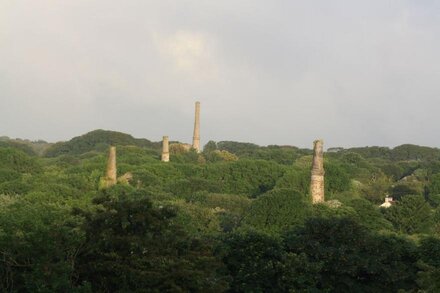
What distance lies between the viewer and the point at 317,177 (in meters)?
52.9

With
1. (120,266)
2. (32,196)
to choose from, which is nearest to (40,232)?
(120,266)

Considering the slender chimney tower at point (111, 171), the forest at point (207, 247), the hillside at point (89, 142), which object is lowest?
the forest at point (207, 247)

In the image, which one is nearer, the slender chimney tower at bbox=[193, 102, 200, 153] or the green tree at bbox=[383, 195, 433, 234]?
the green tree at bbox=[383, 195, 433, 234]

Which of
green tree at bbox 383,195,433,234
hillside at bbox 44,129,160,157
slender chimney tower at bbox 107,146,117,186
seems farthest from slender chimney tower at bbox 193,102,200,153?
green tree at bbox 383,195,433,234

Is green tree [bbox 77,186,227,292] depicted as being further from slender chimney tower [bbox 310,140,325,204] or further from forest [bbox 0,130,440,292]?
slender chimney tower [bbox 310,140,325,204]

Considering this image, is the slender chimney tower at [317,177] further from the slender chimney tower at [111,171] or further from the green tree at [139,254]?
the green tree at [139,254]

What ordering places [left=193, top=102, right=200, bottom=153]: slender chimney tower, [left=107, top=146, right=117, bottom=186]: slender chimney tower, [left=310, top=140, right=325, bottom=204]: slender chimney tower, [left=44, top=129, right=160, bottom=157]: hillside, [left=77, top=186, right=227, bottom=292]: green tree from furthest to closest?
[left=44, top=129, right=160, bottom=157]: hillside → [left=193, top=102, right=200, bottom=153]: slender chimney tower → [left=107, top=146, right=117, bottom=186]: slender chimney tower → [left=310, top=140, right=325, bottom=204]: slender chimney tower → [left=77, top=186, right=227, bottom=292]: green tree

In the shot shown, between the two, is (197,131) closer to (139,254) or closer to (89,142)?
(89,142)

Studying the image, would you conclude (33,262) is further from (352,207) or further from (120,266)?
(352,207)

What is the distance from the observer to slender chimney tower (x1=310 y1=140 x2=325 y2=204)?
2056 inches

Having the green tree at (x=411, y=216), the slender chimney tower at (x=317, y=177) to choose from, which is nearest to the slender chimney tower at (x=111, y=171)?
the slender chimney tower at (x=317, y=177)

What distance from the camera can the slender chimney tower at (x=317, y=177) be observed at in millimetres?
52219

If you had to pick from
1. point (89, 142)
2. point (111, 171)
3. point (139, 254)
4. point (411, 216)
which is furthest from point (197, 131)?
point (139, 254)

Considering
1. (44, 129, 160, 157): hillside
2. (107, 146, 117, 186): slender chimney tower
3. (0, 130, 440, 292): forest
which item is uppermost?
(44, 129, 160, 157): hillside
